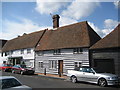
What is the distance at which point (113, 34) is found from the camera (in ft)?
62.7

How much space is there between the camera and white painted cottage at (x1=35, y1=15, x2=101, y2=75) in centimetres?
2083

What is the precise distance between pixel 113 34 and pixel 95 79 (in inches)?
317

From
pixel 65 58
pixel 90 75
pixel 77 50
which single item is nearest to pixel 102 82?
pixel 90 75

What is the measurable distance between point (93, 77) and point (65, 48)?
30.3 feet

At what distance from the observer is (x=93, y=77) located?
1377 centimetres

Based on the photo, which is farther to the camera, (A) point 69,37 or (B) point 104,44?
(A) point 69,37

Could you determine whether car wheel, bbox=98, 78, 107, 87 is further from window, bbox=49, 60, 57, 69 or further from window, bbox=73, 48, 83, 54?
window, bbox=49, 60, 57, 69

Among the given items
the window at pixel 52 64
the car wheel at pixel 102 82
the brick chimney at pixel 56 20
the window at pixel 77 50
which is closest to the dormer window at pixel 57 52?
the window at pixel 52 64

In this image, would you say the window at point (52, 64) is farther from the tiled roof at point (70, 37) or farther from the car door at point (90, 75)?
the car door at point (90, 75)

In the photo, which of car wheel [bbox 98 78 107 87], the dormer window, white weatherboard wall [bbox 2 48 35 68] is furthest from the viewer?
white weatherboard wall [bbox 2 48 35 68]

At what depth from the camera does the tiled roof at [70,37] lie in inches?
838

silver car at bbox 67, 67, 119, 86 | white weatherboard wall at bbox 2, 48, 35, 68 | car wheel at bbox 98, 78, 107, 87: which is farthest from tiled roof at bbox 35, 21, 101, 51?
car wheel at bbox 98, 78, 107, 87

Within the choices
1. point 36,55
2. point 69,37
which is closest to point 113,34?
point 69,37

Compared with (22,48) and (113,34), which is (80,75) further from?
(22,48)
